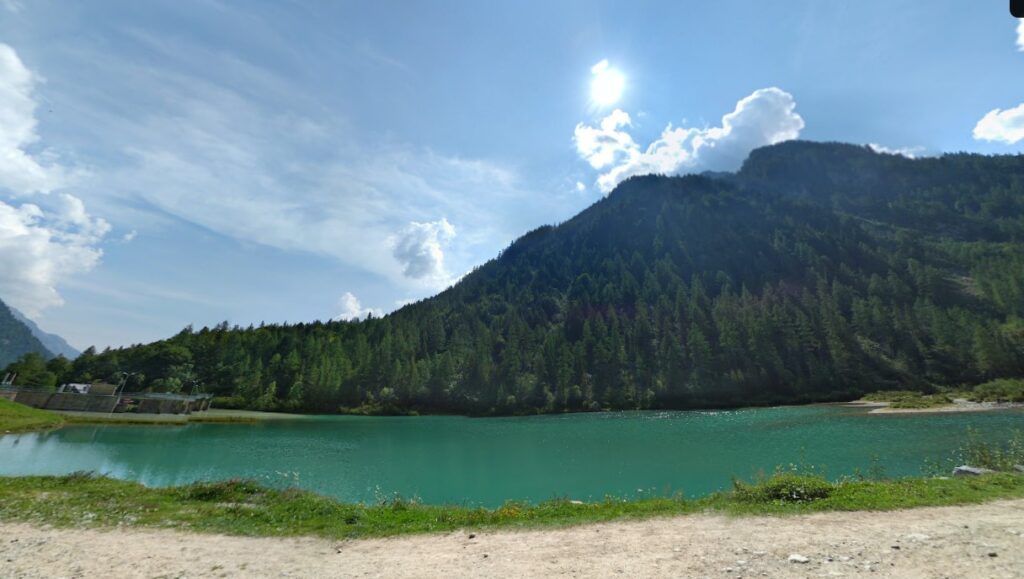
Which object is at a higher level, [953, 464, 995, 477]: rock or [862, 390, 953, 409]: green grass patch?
[953, 464, 995, 477]: rock

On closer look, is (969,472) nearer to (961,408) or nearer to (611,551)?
(611,551)

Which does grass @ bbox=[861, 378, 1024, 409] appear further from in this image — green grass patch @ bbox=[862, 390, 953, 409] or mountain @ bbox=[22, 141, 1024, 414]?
mountain @ bbox=[22, 141, 1024, 414]

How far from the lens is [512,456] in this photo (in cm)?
4847

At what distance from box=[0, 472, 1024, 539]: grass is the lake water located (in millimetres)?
6407

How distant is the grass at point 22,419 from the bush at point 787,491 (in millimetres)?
94273

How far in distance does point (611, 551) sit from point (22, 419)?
104 meters

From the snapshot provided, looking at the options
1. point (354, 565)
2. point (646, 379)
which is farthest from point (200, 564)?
point (646, 379)

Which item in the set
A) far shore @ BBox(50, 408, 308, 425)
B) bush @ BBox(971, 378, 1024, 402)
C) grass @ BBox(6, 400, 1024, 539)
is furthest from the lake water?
bush @ BBox(971, 378, 1024, 402)

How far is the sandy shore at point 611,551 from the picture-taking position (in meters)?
10.1

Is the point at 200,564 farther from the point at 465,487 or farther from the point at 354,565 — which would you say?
the point at 465,487

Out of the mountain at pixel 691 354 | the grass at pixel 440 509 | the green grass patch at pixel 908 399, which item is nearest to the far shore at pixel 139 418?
the mountain at pixel 691 354

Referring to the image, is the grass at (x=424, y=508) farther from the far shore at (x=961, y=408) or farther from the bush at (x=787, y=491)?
the far shore at (x=961, y=408)

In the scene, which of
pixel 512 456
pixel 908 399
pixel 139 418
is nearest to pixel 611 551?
pixel 512 456

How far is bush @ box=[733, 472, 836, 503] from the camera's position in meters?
16.8
